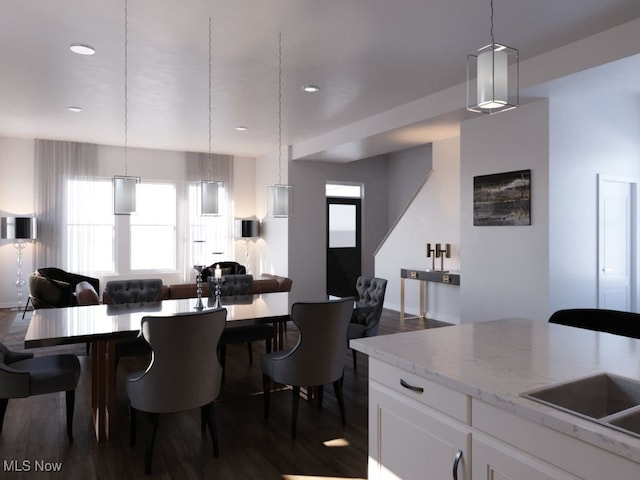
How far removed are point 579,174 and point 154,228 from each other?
23.5 feet

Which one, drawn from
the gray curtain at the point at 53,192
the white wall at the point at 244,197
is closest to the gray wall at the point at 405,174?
the white wall at the point at 244,197

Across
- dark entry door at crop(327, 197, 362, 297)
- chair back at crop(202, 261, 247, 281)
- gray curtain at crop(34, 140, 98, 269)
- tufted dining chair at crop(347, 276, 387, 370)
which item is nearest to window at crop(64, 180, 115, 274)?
gray curtain at crop(34, 140, 98, 269)

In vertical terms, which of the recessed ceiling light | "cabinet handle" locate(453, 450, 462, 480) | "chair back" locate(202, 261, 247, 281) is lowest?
"cabinet handle" locate(453, 450, 462, 480)

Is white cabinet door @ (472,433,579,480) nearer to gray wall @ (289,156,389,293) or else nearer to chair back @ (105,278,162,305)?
chair back @ (105,278,162,305)

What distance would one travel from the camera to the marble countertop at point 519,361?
123 cm

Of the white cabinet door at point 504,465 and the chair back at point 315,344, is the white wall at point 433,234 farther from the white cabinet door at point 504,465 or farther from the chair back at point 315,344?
the white cabinet door at point 504,465

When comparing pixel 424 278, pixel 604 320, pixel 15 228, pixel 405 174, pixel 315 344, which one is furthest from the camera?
pixel 405 174

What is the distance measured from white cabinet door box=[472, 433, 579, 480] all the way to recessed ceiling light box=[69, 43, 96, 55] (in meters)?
4.09

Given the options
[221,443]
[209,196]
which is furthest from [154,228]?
[221,443]

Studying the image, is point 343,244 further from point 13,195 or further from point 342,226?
point 13,195

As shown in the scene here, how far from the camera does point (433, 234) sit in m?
7.24

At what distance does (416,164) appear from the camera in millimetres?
9203

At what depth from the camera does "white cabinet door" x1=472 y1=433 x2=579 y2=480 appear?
1278 millimetres

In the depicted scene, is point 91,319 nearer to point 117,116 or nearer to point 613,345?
point 613,345
